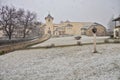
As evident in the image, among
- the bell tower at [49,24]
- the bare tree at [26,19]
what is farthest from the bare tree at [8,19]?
the bell tower at [49,24]

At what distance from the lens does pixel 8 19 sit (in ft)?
143

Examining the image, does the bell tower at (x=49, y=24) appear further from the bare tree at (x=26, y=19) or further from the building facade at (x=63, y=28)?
the bare tree at (x=26, y=19)

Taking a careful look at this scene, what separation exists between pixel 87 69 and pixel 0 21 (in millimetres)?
36867

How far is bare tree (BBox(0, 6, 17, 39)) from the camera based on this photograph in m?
43.2

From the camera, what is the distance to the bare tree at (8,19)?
4325 centimetres

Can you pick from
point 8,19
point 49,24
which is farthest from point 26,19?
point 49,24

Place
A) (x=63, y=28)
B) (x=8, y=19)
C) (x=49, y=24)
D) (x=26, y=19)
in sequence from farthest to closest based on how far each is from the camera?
(x=63, y=28) → (x=49, y=24) → (x=26, y=19) → (x=8, y=19)

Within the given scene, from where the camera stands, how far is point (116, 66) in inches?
383

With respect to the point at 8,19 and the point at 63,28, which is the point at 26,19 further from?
the point at 63,28

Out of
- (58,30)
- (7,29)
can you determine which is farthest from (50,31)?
(7,29)

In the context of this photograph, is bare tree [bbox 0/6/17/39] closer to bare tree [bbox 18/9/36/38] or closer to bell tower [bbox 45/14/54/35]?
bare tree [bbox 18/9/36/38]

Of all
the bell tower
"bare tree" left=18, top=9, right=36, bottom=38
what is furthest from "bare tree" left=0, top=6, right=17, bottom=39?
the bell tower

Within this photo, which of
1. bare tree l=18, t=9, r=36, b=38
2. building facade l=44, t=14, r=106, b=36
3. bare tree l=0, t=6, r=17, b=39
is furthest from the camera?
building facade l=44, t=14, r=106, b=36

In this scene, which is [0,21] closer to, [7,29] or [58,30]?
[7,29]
